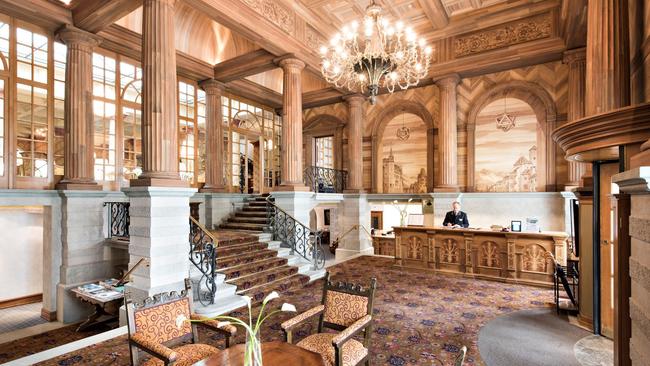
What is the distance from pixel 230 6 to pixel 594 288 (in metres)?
7.73

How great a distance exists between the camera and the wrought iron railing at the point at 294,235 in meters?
7.98

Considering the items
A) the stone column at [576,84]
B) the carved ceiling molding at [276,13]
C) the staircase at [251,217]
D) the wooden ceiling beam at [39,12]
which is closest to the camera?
the wooden ceiling beam at [39,12]

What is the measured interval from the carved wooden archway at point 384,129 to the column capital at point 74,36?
844cm

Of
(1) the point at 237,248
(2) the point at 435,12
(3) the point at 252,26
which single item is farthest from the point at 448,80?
(1) the point at 237,248

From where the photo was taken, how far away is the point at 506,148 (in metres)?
9.36

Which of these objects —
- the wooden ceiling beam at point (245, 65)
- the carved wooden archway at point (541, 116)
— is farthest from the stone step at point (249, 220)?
the carved wooden archway at point (541, 116)

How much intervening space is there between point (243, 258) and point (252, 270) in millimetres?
346

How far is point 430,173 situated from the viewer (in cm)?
1053

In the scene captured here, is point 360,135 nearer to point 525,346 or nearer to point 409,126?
point 409,126

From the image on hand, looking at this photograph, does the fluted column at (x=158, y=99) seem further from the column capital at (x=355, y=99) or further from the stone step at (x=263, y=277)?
the column capital at (x=355, y=99)

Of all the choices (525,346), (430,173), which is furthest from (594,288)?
(430,173)

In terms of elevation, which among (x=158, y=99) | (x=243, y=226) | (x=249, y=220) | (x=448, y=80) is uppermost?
(x=448, y=80)

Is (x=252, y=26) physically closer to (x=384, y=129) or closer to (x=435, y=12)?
(x=435, y=12)

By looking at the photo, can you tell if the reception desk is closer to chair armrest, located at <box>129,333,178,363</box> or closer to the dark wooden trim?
chair armrest, located at <box>129,333,178,363</box>
